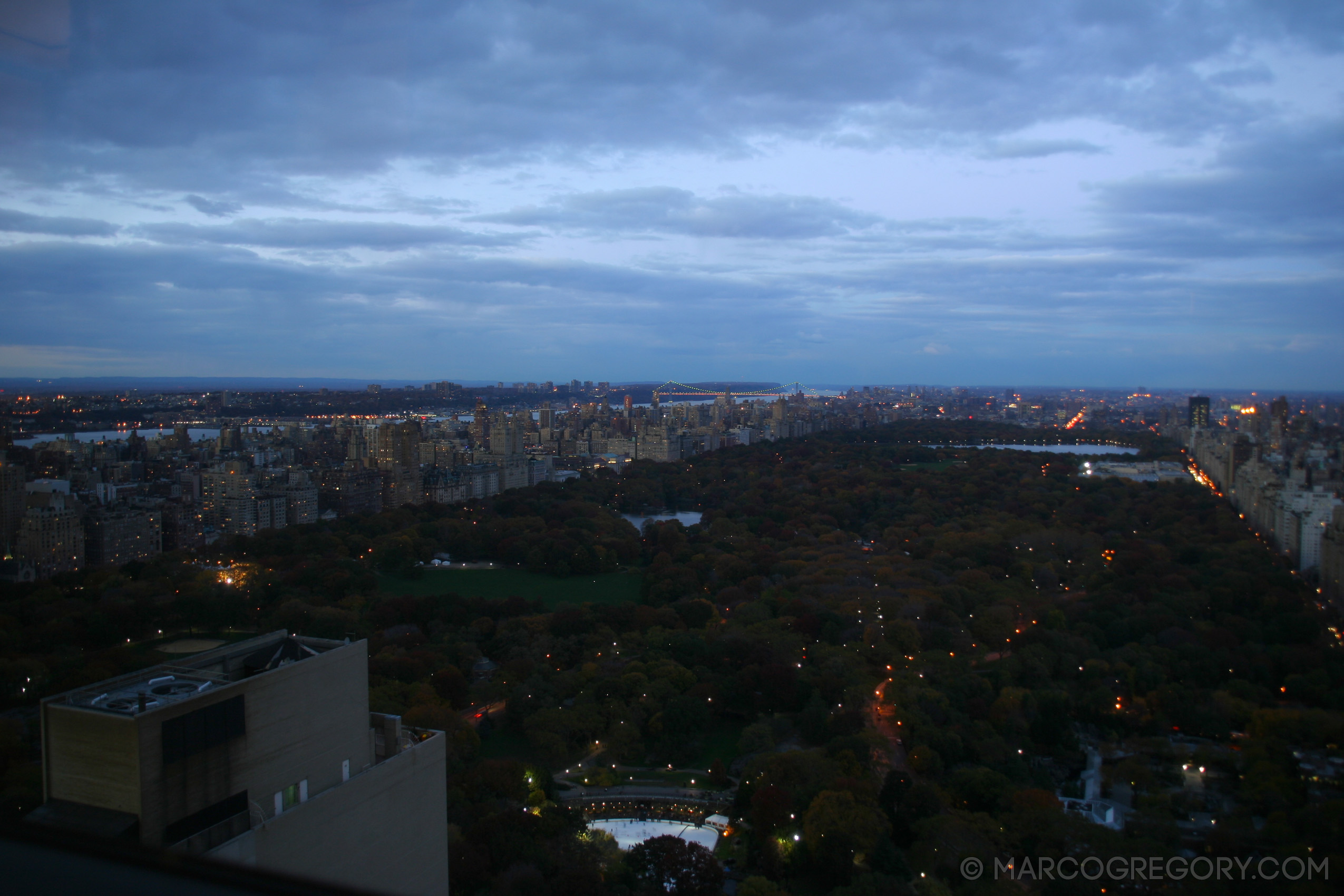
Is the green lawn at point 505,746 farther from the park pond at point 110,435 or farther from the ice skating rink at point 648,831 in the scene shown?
the park pond at point 110,435

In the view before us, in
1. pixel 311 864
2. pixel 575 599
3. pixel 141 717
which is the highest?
→ pixel 141 717

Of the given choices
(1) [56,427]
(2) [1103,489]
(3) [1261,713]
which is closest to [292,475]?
(1) [56,427]

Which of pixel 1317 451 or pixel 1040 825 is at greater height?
pixel 1317 451

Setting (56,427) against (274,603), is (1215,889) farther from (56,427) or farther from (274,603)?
(56,427)

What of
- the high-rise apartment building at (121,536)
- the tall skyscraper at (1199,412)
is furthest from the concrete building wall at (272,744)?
the tall skyscraper at (1199,412)

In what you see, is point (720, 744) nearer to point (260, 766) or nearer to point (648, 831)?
point (648, 831)

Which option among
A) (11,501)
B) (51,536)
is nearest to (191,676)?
(11,501)

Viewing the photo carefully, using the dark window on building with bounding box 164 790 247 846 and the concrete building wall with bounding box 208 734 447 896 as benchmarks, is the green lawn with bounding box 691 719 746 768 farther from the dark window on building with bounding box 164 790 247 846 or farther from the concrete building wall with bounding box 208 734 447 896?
the dark window on building with bounding box 164 790 247 846
